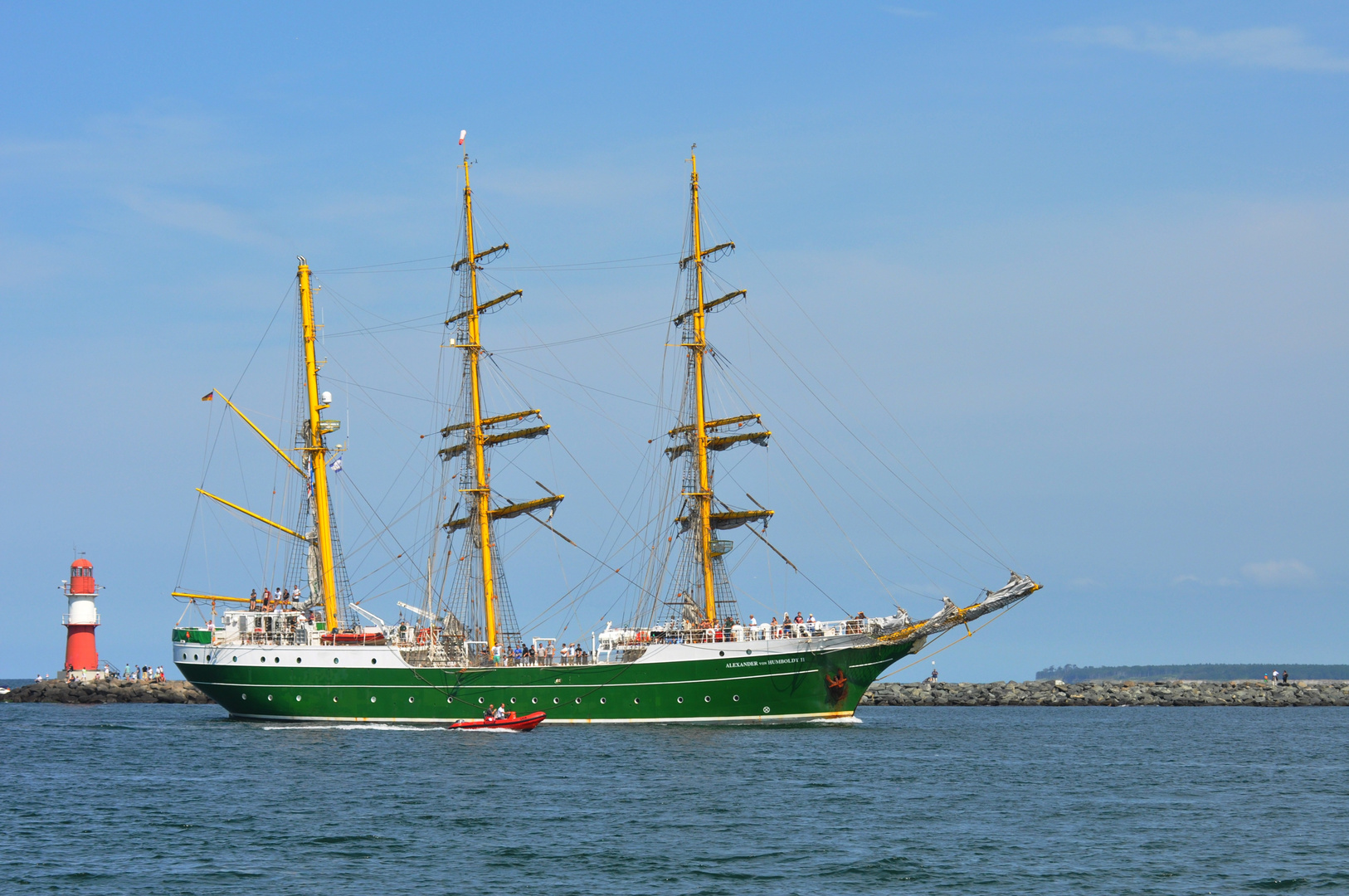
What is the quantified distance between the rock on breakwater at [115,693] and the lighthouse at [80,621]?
5.40ft

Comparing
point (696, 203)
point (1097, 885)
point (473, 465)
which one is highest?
point (696, 203)

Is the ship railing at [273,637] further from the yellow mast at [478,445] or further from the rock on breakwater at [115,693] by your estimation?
the rock on breakwater at [115,693]

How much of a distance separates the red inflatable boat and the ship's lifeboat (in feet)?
→ 20.4

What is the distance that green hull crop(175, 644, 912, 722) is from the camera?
6147cm


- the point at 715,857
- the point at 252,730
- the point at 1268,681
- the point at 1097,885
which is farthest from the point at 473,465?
the point at 1268,681

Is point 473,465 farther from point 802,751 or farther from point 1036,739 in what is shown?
point 1036,739

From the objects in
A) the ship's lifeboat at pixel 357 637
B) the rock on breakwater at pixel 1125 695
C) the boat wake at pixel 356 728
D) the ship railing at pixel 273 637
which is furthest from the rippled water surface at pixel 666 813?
the rock on breakwater at pixel 1125 695

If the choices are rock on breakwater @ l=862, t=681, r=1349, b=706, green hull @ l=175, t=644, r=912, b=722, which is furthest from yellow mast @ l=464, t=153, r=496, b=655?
rock on breakwater @ l=862, t=681, r=1349, b=706

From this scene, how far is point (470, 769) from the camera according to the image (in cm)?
4869

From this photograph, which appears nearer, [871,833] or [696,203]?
[871,833]

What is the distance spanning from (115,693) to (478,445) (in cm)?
4946

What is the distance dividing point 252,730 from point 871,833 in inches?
1481

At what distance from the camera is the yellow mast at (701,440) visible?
67.4m

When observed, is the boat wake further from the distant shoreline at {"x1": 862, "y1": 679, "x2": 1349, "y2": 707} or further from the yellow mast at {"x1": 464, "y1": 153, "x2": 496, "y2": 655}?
the distant shoreline at {"x1": 862, "y1": 679, "x2": 1349, "y2": 707}
